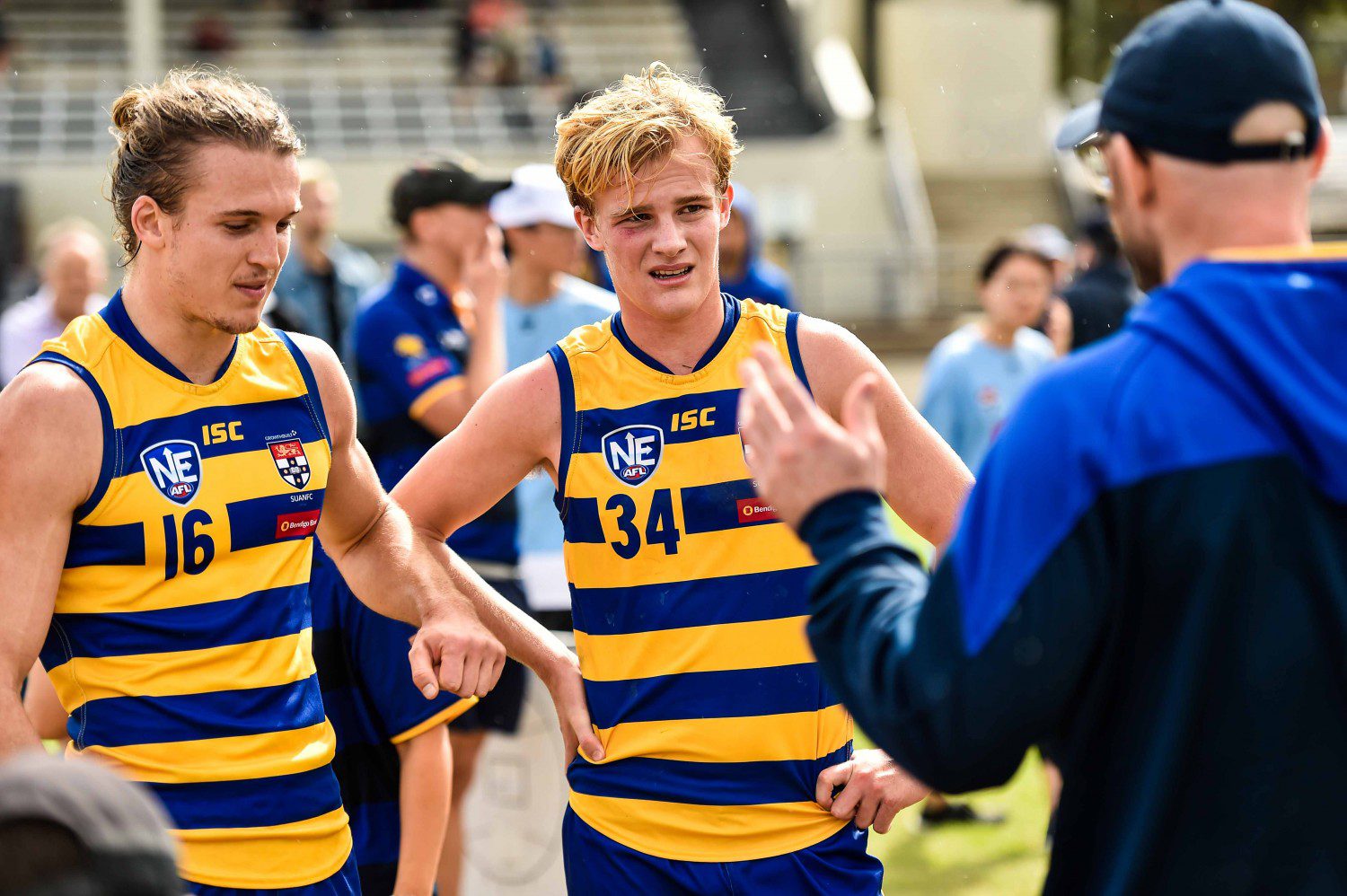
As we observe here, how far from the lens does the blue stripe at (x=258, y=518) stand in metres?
2.86

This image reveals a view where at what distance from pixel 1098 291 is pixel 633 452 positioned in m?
4.98

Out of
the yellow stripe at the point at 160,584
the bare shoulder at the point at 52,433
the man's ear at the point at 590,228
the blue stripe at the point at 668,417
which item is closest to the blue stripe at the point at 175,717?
the yellow stripe at the point at 160,584

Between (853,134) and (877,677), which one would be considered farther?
(853,134)

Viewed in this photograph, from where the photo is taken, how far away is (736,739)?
293 cm

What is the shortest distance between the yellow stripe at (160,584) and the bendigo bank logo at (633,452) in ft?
2.16

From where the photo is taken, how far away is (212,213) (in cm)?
287

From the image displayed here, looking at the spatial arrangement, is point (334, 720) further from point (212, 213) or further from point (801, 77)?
point (801, 77)

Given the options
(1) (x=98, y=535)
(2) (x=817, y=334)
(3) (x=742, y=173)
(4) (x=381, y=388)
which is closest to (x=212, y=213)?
(1) (x=98, y=535)

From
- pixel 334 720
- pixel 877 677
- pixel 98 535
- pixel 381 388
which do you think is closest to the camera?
pixel 877 677

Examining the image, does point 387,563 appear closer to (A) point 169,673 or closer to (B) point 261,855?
(A) point 169,673

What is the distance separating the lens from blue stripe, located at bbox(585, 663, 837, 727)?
2934 mm

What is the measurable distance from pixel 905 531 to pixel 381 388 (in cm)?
932

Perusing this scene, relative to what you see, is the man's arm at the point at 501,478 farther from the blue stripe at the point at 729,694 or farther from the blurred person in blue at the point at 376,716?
the blurred person in blue at the point at 376,716

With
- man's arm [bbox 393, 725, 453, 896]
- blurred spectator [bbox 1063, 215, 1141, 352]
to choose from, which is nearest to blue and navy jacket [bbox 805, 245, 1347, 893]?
man's arm [bbox 393, 725, 453, 896]
